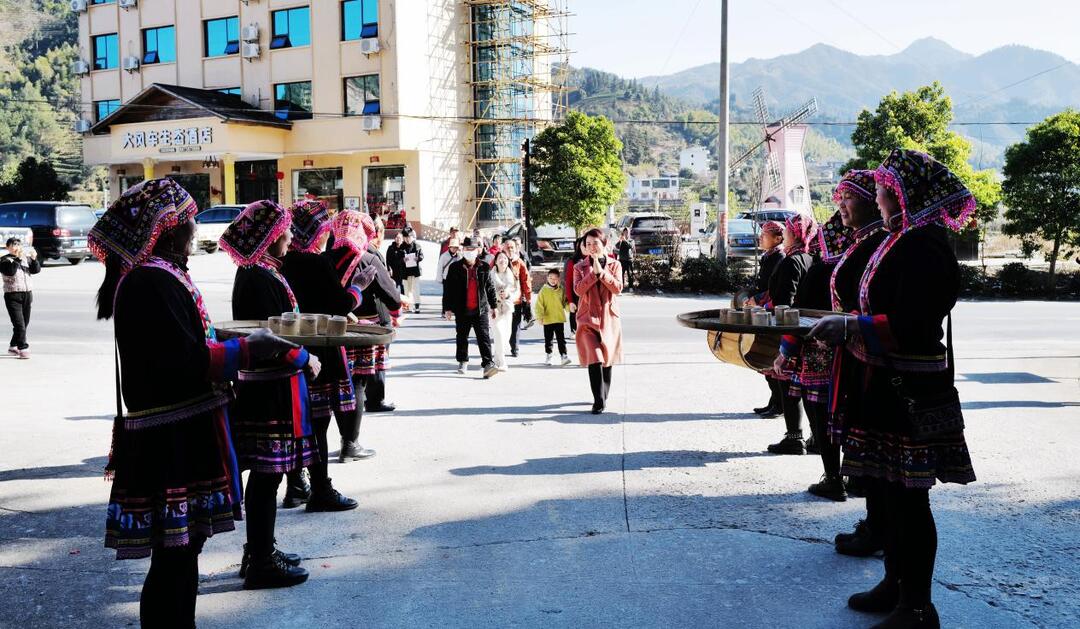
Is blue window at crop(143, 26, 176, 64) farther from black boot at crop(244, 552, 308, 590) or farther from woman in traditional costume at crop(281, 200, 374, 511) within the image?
black boot at crop(244, 552, 308, 590)

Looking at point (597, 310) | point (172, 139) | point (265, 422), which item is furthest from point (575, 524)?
point (172, 139)

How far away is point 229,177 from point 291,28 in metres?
7.46

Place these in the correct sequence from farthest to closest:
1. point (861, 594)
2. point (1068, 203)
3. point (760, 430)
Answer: point (1068, 203) < point (760, 430) < point (861, 594)

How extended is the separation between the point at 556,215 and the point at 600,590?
32.7 meters

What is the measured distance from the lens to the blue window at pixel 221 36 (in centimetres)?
4297

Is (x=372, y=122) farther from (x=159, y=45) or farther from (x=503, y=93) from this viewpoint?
(x=159, y=45)

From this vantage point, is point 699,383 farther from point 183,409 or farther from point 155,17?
point 155,17

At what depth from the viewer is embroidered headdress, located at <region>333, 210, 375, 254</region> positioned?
6.94 m

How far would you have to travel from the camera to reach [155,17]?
45.1 m

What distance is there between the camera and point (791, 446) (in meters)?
7.10

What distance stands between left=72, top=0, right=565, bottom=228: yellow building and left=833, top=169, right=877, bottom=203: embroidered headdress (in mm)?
35089

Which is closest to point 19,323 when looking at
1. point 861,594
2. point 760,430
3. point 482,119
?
point 760,430

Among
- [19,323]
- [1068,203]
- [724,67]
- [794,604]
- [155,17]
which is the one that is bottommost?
[794,604]

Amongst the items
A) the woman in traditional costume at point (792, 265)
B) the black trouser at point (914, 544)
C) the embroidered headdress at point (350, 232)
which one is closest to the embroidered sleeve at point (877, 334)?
the black trouser at point (914, 544)
